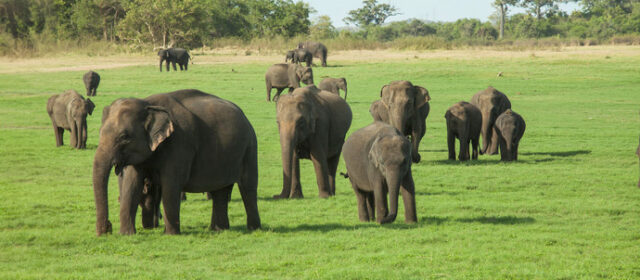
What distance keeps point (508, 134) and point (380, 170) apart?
28.0 feet

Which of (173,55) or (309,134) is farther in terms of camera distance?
(173,55)

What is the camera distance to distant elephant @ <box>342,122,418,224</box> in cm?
962

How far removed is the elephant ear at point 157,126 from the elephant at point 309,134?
158 inches

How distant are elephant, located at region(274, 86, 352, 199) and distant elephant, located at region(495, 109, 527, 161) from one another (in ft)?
15.9

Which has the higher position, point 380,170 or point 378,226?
point 380,170

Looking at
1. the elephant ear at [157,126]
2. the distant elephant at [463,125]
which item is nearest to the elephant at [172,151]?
the elephant ear at [157,126]

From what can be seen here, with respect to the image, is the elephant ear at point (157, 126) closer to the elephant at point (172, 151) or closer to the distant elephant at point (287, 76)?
the elephant at point (172, 151)

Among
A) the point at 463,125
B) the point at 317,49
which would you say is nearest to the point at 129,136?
the point at 463,125

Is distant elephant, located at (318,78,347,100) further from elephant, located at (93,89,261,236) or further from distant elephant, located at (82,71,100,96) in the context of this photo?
elephant, located at (93,89,261,236)

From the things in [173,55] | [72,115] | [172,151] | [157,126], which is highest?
[157,126]

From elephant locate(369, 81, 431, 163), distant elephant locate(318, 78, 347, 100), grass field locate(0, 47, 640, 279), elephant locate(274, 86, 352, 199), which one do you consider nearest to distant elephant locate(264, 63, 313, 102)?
distant elephant locate(318, 78, 347, 100)

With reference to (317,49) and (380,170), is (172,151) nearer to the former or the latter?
(380,170)

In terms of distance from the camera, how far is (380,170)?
985cm

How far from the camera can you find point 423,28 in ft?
456
